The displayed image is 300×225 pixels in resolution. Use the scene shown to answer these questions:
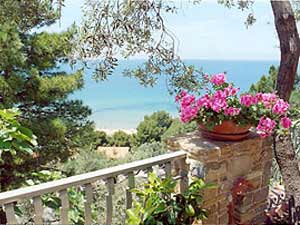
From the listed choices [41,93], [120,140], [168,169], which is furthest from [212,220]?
[120,140]

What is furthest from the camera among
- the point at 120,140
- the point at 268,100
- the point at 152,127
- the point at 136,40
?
the point at 120,140

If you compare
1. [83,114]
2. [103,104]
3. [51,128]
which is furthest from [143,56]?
[103,104]

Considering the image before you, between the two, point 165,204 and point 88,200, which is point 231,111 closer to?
point 165,204

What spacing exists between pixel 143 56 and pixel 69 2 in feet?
2.44

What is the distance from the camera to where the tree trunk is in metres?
2.98

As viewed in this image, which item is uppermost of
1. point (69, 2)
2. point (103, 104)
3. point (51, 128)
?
point (69, 2)

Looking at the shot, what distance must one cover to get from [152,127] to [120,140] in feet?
5.43

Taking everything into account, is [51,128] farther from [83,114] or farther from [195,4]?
[195,4]

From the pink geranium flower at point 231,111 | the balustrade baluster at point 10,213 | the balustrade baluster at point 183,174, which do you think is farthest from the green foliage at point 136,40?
the balustrade baluster at point 10,213

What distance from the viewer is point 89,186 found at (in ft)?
6.98

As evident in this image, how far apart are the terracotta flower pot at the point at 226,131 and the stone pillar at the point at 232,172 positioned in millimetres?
40

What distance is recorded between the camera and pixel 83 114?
7.08 meters

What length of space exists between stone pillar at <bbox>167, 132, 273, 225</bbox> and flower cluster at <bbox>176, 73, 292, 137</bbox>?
19 cm

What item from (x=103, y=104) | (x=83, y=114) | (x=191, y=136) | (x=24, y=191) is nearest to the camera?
(x=24, y=191)
